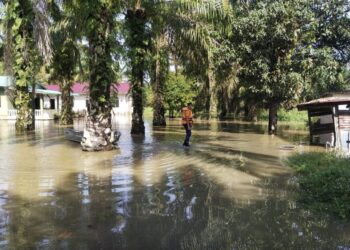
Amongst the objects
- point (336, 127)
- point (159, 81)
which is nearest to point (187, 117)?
point (336, 127)

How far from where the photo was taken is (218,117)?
1845 inches

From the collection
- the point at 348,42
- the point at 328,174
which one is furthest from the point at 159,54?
the point at 328,174

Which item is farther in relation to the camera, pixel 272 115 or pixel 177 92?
pixel 177 92

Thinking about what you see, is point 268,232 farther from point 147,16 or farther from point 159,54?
point 159,54

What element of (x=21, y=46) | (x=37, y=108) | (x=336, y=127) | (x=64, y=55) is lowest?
(x=336, y=127)

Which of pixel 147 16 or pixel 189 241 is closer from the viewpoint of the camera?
pixel 189 241

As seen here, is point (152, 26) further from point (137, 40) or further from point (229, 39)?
point (229, 39)

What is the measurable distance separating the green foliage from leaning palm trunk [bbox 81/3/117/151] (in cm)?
3285

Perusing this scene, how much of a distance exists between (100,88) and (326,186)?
361 inches

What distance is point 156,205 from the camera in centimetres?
745

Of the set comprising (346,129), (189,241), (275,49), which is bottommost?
(189,241)

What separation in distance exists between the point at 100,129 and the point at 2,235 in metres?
9.31

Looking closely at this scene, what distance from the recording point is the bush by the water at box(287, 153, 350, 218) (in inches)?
280

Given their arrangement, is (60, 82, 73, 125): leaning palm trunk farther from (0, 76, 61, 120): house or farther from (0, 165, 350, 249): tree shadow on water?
(0, 165, 350, 249): tree shadow on water
